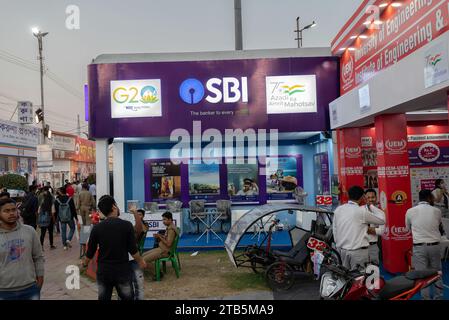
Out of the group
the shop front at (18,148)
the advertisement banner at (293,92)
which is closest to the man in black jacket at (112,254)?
the advertisement banner at (293,92)

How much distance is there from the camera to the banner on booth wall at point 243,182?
13.3 metres

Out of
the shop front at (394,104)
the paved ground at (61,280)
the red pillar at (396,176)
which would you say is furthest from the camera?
the red pillar at (396,176)

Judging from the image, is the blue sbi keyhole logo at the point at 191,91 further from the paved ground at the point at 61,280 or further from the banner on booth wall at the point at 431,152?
the banner on booth wall at the point at 431,152

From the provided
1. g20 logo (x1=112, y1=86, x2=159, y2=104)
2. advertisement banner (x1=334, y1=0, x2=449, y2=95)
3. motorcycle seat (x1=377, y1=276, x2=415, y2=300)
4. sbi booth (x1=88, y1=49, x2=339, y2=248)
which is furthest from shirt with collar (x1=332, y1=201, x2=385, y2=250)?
g20 logo (x1=112, y1=86, x2=159, y2=104)

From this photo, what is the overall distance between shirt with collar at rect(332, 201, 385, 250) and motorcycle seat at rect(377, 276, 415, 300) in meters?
0.88

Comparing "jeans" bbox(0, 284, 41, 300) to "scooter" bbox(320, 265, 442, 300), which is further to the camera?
"scooter" bbox(320, 265, 442, 300)

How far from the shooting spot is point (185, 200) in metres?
13.3

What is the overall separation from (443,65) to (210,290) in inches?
193

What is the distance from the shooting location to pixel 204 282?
7.72m

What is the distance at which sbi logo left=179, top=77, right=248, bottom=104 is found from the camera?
37.3ft

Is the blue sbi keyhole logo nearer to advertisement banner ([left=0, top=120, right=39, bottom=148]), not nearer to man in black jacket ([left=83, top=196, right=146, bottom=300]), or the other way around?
man in black jacket ([left=83, top=196, right=146, bottom=300])

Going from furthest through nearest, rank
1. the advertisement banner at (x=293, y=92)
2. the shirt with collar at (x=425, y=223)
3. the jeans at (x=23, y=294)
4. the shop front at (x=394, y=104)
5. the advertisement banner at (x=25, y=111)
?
the advertisement banner at (x=25, y=111)
the advertisement banner at (x=293, y=92)
the shop front at (x=394, y=104)
the shirt with collar at (x=425, y=223)
the jeans at (x=23, y=294)
